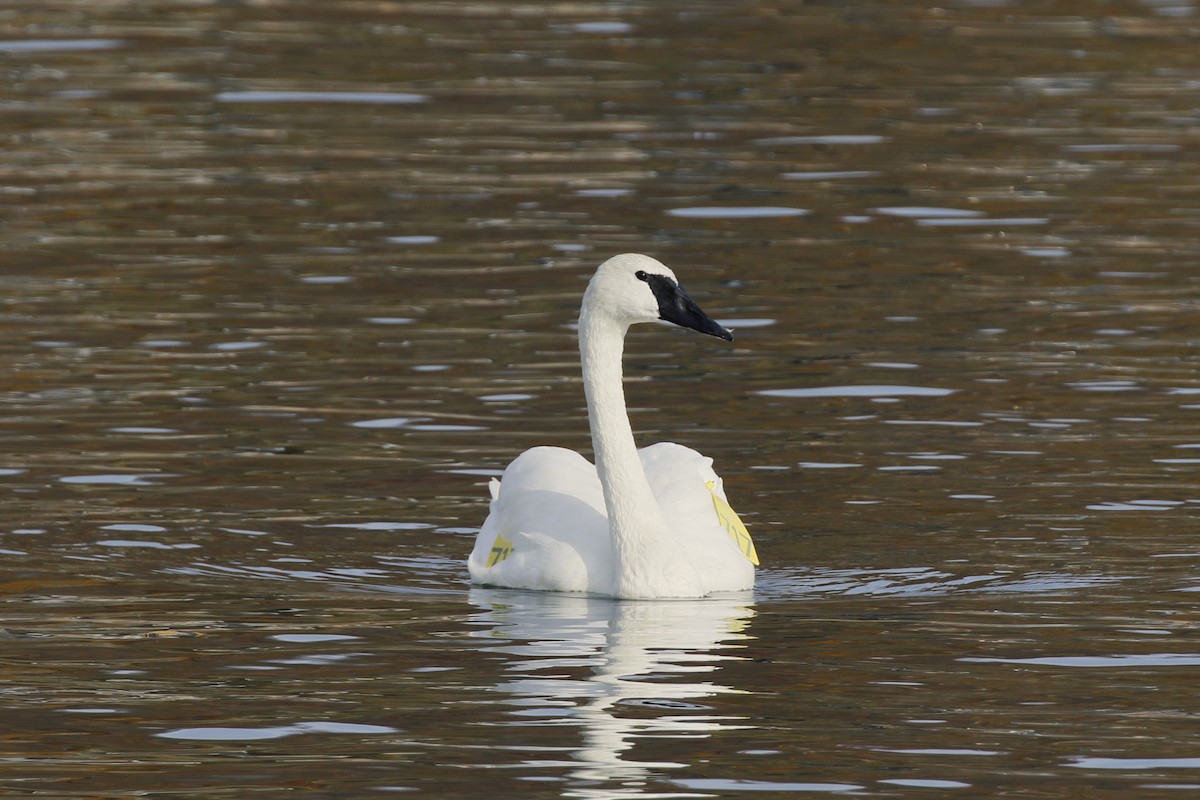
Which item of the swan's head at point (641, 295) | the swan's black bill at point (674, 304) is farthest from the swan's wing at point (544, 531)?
the swan's black bill at point (674, 304)

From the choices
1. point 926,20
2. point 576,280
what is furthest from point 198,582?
point 926,20

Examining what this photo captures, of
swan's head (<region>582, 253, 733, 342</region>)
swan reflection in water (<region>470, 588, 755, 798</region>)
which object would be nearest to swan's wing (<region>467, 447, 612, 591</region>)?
swan reflection in water (<region>470, 588, 755, 798</region>)

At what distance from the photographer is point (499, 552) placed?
39.9 ft

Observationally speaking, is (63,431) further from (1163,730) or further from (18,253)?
(1163,730)

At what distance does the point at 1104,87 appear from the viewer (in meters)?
29.1

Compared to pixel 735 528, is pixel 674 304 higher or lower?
higher

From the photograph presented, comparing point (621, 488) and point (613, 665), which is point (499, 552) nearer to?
point (621, 488)

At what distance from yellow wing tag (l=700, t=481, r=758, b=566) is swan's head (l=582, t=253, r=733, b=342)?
93 centimetres

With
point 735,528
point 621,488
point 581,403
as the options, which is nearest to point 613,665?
point 621,488

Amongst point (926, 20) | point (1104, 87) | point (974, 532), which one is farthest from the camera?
point (926, 20)

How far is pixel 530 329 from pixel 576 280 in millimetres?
1727

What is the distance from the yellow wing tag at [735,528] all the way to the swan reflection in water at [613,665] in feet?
1.52

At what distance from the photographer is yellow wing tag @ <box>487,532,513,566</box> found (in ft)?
39.8

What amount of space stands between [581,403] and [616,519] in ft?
13.4
